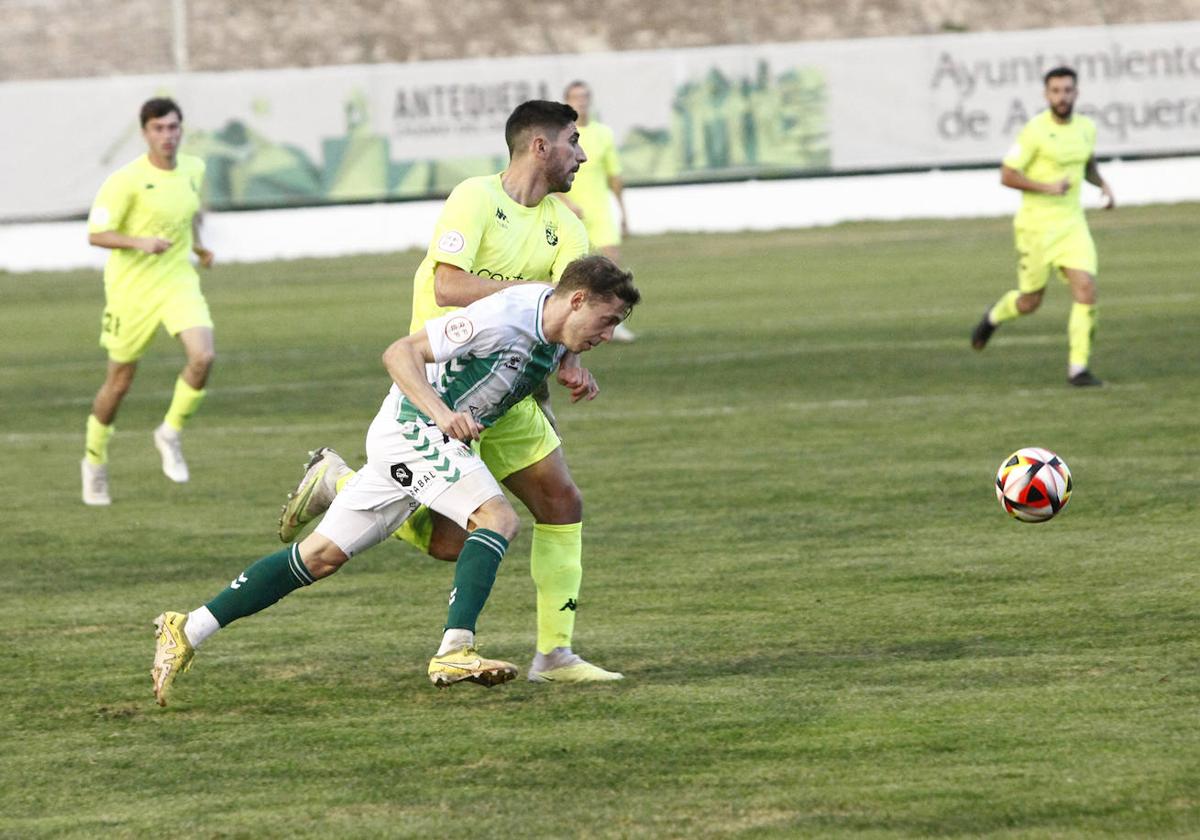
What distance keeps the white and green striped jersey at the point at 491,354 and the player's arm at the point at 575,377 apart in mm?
72

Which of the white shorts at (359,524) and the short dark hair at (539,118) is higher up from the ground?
the short dark hair at (539,118)

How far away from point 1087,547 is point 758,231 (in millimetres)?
27328

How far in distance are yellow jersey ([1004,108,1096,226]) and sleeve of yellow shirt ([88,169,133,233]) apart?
22.7ft

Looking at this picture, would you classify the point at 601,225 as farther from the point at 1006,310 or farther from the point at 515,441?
the point at 515,441

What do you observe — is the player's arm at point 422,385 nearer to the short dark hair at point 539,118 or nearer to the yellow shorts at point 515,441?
the yellow shorts at point 515,441

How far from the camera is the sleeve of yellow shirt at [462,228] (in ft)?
26.0

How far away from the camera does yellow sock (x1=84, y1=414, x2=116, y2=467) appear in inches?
504

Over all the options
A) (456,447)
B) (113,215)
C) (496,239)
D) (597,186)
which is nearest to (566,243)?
(496,239)

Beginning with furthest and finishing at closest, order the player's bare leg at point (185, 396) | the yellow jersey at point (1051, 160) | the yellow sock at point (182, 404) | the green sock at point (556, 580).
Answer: the yellow jersey at point (1051, 160)
the yellow sock at point (182, 404)
the player's bare leg at point (185, 396)
the green sock at point (556, 580)

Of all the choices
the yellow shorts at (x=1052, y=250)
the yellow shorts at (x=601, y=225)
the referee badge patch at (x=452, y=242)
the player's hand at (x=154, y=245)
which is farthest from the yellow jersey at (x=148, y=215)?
the yellow shorts at (x=601, y=225)

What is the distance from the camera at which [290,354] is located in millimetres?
21062

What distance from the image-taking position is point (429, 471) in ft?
23.9

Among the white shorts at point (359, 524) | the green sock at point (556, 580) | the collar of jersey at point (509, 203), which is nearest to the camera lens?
the white shorts at point (359, 524)

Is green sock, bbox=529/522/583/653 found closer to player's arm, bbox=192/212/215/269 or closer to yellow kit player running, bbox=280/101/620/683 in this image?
yellow kit player running, bbox=280/101/620/683
